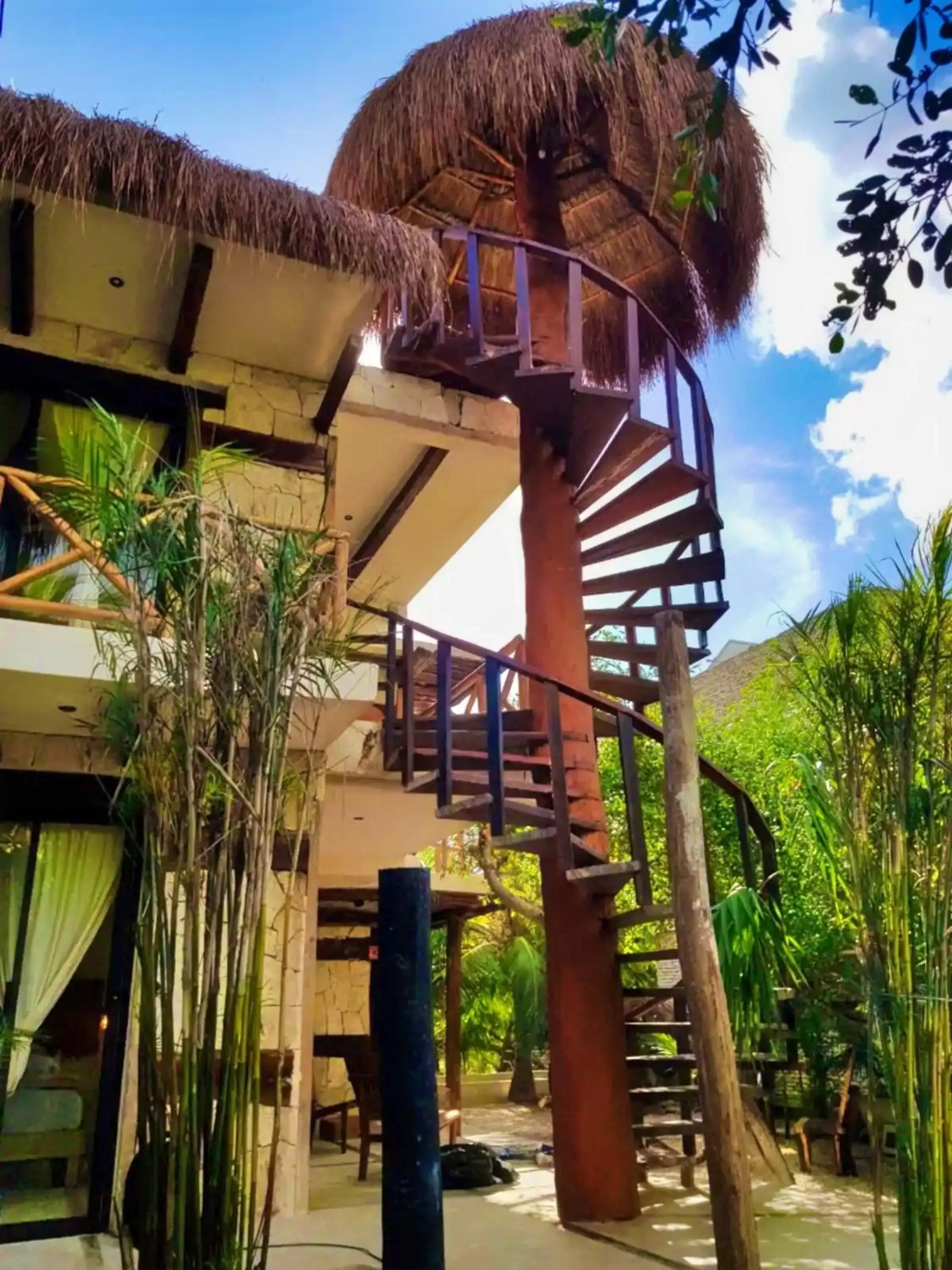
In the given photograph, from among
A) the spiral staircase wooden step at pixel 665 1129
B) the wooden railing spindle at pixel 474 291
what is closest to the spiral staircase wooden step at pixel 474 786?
the spiral staircase wooden step at pixel 665 1129

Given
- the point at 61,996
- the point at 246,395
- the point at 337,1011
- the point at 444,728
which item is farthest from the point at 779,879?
the point at 337,1011

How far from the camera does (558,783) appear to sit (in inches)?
168

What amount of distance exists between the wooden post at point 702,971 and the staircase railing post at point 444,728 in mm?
1126

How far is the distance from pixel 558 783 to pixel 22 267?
343cm

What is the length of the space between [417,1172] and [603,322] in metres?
5.94

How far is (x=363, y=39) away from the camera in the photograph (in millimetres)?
5938

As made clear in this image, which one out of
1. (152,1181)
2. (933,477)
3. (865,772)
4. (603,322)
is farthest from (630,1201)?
(603,322)

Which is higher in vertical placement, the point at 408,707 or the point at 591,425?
the point at 591,425

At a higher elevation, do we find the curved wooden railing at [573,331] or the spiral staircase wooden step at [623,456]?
the curved wooden railing at [573,331]

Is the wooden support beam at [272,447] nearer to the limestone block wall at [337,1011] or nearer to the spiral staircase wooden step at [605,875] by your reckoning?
the spiral staircase wooden step at [605,875]

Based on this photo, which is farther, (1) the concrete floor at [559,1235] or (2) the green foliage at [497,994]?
(2) the green foliage at [497,994]

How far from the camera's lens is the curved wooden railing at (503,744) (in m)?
4.21

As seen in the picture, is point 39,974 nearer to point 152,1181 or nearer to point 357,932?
point 152,1181

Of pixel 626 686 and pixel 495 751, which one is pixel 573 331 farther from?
pixel 495 751
